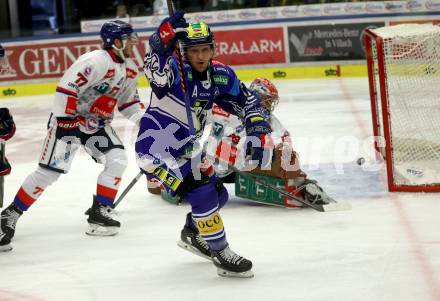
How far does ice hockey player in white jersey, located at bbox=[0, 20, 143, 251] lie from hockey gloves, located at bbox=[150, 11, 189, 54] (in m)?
1.21

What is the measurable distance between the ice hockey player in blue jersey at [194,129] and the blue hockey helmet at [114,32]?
3.84ft

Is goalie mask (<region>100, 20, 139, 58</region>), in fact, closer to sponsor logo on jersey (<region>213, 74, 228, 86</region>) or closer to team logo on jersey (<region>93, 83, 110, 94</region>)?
team logo on jersey (<region>93, 83, 110, 94</region>)

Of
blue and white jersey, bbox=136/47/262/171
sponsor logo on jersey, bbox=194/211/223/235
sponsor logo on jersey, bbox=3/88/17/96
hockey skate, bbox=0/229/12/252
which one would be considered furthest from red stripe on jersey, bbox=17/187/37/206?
sponsor logo on jersey, bbox=3/88/17/96

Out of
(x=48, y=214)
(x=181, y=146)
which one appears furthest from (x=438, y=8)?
→ (x=181, y=146)

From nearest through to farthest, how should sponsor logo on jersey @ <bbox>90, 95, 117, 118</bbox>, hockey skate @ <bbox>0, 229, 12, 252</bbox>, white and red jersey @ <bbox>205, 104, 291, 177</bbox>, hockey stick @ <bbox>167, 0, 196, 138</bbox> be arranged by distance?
hockey stick @ <bbox>167, 0, 196, 138</bbox>, hockey skate @ <bbox>0, 229, 12, 252</bbox>, sponsor logo on jersey @ <bbox>90, 95, 117, 118</bbox>, white and red jersey @ <bbox>205, 104, 291, 177</bbox>

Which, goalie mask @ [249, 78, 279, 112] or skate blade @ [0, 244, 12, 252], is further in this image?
goalie mask @ [249, 78, 279, 112]

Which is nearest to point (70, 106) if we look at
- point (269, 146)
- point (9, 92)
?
point (269, 146)

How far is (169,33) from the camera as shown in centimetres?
357

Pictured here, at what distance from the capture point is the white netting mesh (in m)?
5.68

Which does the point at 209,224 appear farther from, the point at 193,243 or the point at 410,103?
the point at 410,103

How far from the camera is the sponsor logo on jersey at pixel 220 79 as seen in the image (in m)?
3.91

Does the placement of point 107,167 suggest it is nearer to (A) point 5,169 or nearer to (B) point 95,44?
(A) point 5,169

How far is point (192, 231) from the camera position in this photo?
166 inches

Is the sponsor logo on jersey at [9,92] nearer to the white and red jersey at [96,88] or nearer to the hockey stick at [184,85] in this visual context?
the white and red jersey at [96,88]
